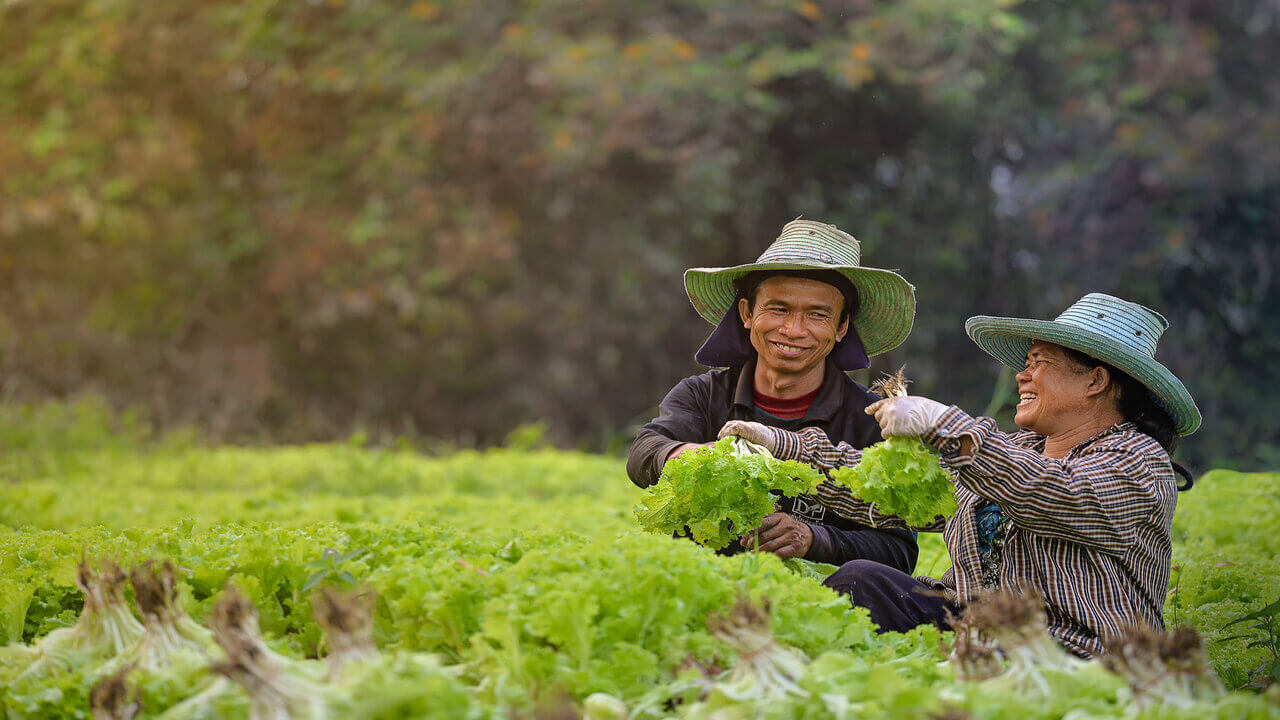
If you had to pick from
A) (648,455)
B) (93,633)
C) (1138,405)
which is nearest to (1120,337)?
(1138,405)

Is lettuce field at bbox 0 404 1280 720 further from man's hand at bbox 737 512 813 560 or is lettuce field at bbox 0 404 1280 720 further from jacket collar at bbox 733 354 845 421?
jacket collar at bbox 733 354 845 421

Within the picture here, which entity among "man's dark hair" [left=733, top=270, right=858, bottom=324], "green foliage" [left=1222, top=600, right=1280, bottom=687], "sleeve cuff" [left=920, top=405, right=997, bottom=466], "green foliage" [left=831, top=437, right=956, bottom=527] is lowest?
"green foliage" [left=1222, top=600, right=1280, bottom=687]

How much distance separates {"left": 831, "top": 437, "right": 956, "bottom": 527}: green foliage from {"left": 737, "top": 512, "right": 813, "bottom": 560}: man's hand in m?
0.57

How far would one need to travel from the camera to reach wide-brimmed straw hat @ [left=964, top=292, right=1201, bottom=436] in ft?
11.1

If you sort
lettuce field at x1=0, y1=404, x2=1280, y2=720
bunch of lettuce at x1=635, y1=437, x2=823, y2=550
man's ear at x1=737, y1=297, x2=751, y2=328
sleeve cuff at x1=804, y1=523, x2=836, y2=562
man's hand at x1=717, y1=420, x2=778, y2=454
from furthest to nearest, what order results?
man's ear at x1=737, y1=297, x2=751, y2=328 < sleeve cuff at x1=804, y1=523, x2=836, y2=562 < man's hand at x1=717, y1=420, x2=778, y2=454 < bunch of lettuce at x1=635, y1=437, x2=823, y2=550 < lettuce field at x1=0, y1=404, x2=1280, y2=720

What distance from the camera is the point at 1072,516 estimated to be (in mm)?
3129

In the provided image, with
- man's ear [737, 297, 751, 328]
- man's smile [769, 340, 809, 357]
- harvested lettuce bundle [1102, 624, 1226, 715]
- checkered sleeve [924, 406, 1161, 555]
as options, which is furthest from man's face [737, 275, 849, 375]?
harvested lettuce bundle [1102, 624, 1226, 715]

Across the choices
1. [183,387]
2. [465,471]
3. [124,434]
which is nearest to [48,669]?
[465,471]

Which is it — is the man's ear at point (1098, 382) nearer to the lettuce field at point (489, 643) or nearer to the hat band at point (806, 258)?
Result: the lettuce field at point (489, 643)

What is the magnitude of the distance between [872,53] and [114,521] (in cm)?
→ 808

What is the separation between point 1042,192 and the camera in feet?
37.3

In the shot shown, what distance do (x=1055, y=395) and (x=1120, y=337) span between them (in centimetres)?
25

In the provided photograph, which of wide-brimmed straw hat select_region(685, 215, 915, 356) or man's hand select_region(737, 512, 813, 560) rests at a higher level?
wide-brimmed straw hat select_region(685, 215, 915, 356)

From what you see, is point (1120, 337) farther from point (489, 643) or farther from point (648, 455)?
point (489, 643)
